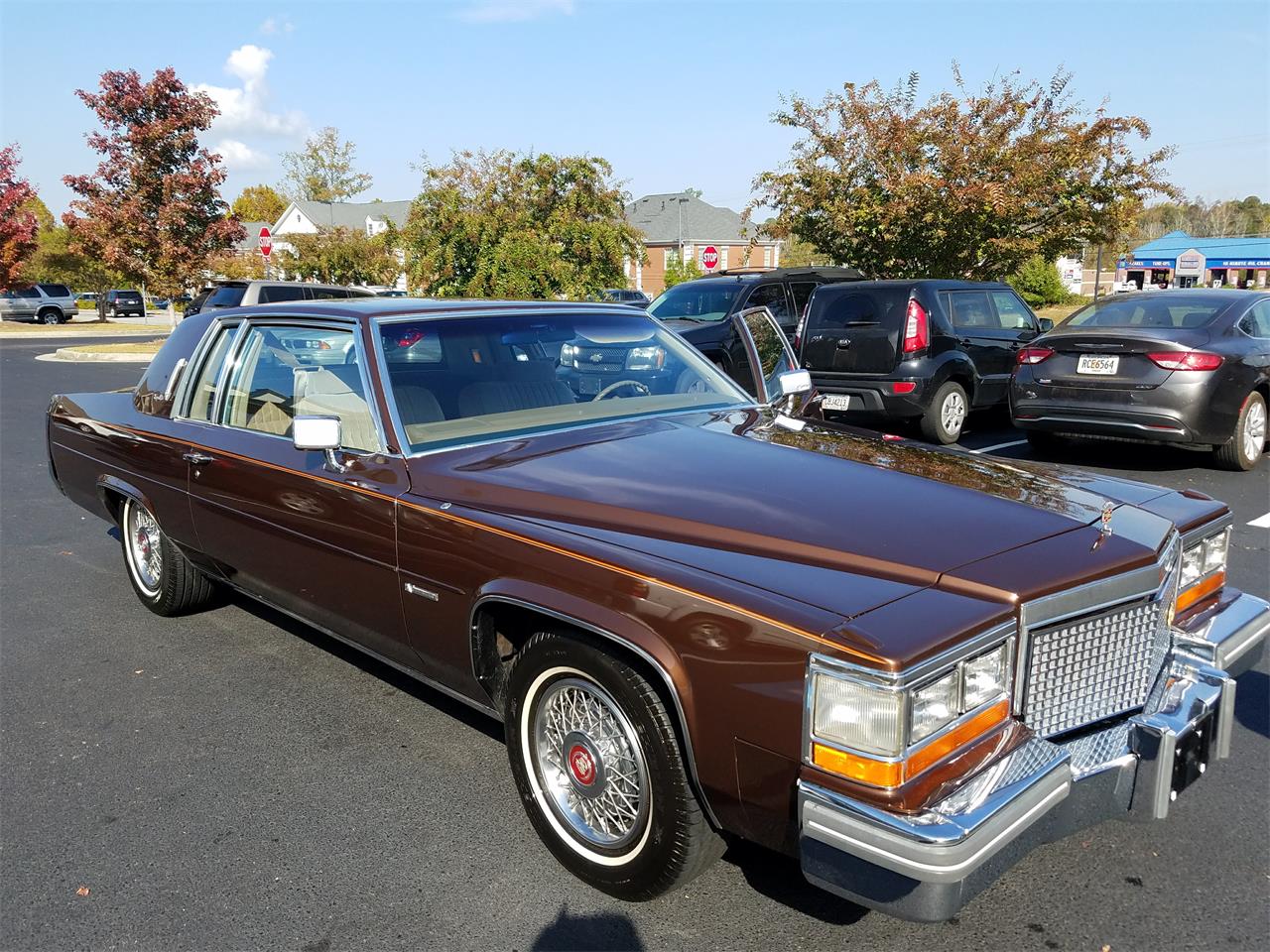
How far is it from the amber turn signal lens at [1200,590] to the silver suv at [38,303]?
158ft

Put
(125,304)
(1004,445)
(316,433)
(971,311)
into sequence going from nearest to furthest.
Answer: (316,433) → (1004,445) → (971,311) → (125,304)

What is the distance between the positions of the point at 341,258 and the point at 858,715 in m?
32.4

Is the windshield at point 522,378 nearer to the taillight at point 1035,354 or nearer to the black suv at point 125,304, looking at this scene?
the taillight at point 1035,354

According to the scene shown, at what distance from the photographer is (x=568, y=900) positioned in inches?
108

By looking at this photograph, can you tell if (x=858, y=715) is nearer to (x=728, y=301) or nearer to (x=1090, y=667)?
(x=1090, y=667)

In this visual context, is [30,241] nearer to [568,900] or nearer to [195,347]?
[195,347]

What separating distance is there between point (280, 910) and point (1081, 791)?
2174mm

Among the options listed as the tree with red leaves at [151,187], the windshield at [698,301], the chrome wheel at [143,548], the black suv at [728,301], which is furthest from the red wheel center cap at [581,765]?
the tree with red leaves at [151,187]

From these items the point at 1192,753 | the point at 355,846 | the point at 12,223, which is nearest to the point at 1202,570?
the point at 1192,753

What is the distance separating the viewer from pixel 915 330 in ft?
31.4

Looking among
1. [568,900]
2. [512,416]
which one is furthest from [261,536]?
[568,900]

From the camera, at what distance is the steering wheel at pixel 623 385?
399cm

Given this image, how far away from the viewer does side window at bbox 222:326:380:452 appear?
3.63 m

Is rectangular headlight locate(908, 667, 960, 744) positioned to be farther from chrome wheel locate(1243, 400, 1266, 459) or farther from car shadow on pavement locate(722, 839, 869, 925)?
chrome wheel locate(1243, 400, 1266, 459)
